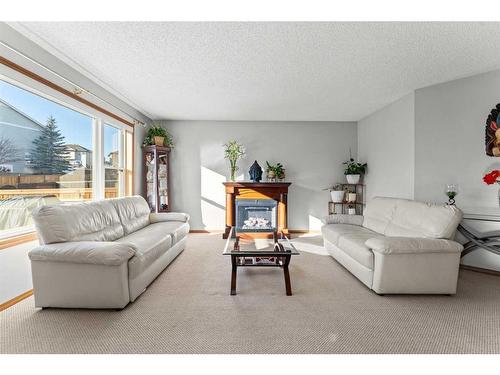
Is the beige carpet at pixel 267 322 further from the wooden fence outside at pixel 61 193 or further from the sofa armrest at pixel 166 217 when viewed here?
the sofa armrest at pixel 166 217

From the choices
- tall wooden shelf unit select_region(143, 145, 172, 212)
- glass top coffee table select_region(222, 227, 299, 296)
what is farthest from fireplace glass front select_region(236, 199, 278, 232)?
glass top coffee table select_region(222, 227, 299, 296)

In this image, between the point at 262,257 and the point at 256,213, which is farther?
the point at 256,213

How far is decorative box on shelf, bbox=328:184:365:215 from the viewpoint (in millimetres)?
5194

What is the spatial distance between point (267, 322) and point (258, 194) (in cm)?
322

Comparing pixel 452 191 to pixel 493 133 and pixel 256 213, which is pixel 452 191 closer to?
pixel 493 133

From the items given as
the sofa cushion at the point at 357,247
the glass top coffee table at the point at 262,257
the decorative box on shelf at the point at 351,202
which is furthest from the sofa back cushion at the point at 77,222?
the decorative box on shelf at the point at 351,202

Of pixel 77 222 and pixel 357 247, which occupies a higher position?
pixel 77 222

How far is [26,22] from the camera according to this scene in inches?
84.0

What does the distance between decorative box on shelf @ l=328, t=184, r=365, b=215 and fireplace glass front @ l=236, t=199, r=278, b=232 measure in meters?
1.35

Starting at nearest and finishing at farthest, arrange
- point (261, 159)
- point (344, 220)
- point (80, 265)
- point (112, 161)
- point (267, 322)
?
point (267, 322)
point (80, 265)
point (344, 220)
point (112, 161)
point (261, 159)

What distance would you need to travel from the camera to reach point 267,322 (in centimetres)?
197

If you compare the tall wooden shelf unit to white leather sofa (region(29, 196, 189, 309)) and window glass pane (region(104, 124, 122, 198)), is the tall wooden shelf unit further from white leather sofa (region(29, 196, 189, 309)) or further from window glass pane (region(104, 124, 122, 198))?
white leather sofa (region(29, 196, 189, 309))

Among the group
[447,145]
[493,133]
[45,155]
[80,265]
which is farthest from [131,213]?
[493,133]
